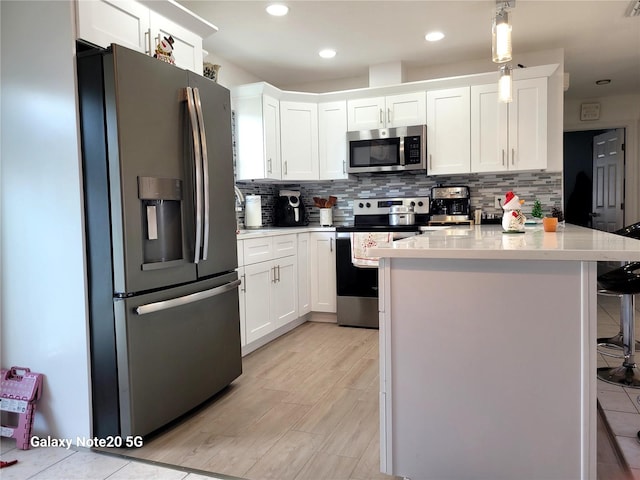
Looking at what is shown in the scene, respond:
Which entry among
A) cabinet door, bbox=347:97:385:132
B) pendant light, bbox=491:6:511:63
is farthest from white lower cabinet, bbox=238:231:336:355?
pendant light, bbox=491:6:511:63

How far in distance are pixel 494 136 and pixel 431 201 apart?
2.62 ft

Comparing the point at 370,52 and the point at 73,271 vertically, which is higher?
the point at 370,52

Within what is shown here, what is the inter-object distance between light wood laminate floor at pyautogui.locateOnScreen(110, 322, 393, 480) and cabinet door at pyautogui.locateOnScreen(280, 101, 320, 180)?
1.88 m

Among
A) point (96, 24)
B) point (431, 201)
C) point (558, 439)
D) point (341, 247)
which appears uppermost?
point (96, 24)

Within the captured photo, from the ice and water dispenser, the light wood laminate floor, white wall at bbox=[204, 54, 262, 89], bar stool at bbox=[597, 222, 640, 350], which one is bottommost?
the light wood laminate floor

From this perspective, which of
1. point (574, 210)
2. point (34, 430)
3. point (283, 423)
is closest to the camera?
point (34, 430)

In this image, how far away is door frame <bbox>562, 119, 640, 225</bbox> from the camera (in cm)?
563

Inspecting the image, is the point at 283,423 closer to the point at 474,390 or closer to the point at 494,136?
the point at 474,390

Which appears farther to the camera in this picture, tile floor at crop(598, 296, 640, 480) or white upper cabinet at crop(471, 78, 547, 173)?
white upper cabinet at crop(471, 78, 547, 173)

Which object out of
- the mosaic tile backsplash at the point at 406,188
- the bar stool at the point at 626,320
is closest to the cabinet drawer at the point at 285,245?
the mosaic tile backsplash at the point at 406,188

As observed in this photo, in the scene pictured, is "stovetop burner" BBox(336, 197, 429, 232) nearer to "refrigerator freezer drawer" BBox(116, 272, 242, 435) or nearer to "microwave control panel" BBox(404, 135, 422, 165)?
"microwave control panel" BBox(404, 135, 422, 165)

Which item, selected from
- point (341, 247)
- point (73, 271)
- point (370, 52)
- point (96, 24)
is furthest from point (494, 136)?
point (73, 271)

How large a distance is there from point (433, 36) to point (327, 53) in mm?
911

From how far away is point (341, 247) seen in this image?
13.6 ft
